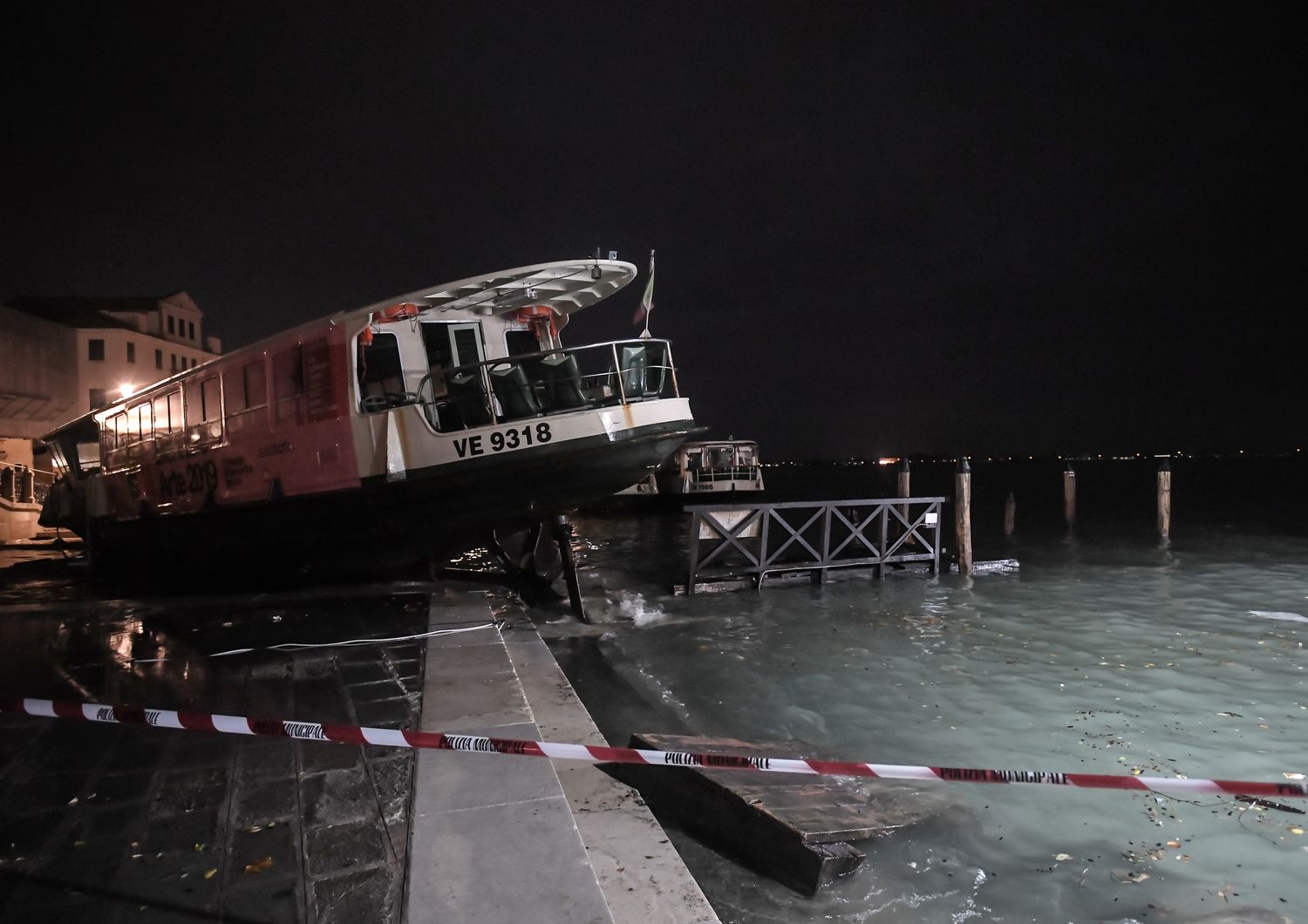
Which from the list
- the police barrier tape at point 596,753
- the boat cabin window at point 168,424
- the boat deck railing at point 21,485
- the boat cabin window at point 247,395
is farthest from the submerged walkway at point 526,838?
the boat deck railing at point 21,485

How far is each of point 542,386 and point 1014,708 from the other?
22.8ft

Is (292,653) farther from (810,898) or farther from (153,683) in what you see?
(810,898)

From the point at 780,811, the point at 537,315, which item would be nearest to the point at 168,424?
the point at 537,315

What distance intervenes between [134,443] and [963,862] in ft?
47.7

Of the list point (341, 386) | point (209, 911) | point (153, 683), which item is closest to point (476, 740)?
point (209, 911)

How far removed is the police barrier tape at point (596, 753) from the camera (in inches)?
127

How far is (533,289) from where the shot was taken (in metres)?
9.61

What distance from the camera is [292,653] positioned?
6914 mm

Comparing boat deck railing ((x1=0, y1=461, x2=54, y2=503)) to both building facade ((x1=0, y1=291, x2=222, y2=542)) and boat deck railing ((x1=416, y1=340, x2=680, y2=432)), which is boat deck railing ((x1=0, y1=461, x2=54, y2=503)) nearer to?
building facade ((x1=0, y1=291, x2=222, y2=542))

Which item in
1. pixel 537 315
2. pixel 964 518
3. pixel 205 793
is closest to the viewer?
pixel 205 793

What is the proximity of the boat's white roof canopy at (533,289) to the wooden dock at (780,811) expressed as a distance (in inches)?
236

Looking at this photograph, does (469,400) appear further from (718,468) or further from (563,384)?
(718,468)

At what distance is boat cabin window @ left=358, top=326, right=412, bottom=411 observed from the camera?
29.7ft

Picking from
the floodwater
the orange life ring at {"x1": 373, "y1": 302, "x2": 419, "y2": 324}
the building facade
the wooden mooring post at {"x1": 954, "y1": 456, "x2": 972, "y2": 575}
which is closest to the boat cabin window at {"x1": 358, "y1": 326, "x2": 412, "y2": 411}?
the orange life ring at {"x1": 373, "y1": 302, "x2": 419, "y2": 324}
